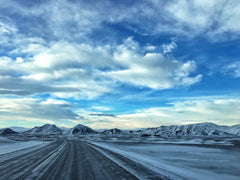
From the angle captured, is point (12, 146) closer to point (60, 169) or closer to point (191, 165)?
point (60, 169)

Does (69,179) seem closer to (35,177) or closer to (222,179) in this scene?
(35,177)

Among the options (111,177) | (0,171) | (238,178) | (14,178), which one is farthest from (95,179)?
(238,178)

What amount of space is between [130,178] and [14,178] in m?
5.35

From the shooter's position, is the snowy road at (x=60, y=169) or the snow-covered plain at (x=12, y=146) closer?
the snowy road at (x=60, y=169)

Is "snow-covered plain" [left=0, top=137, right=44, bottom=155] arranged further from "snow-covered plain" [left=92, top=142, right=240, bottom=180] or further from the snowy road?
"snow-covered plain" [left=92, top=142, right=240, bottom=180]

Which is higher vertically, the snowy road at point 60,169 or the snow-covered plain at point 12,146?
the snowy road at point 60,169

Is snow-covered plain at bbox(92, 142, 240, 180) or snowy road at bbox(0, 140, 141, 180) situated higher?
snowy road at bbox(0, 140, 141, 180)

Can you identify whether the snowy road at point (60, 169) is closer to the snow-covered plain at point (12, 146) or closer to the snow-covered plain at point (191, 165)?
the snow-covered plain at point (191, 165)

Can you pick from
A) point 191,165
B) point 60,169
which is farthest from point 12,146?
point 191,165

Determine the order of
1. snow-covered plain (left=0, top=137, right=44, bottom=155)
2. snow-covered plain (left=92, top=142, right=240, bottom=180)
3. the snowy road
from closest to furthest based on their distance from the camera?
the snowy road, snow-covered plain (left=92, top=142, right=240, bottom=180), snow-covered plain (left=0, top=137, right=44, bottom=155)

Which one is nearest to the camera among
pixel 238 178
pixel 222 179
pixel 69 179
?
pixel 69 179

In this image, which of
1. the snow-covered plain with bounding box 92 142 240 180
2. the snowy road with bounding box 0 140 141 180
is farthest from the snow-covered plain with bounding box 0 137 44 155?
the snow-covered plain with bounding box 92 142 240 180

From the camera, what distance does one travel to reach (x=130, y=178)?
8328mm

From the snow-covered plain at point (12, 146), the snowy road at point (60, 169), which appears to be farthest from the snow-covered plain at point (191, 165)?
the snow-covered plain at point (12, 146)
